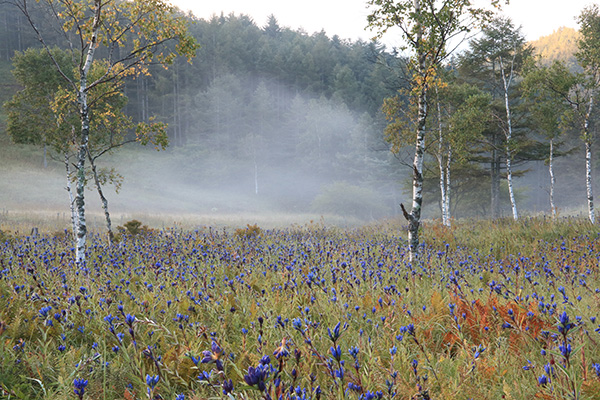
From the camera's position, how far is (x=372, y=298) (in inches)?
164

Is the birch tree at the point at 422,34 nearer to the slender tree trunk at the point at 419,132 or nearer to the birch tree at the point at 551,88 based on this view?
the slender tree trunk at the point at 419,132

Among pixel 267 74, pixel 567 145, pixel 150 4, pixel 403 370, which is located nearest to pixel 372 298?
pixel 403 370

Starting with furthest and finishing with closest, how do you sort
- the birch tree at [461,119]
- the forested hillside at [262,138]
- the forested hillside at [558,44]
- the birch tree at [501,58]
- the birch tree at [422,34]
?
the forested hillside at [558,44]
the forested hillside at [262,138]
the birch tree at [501,58]
the birch tree at [461,119]
the birch tree at [422,34]

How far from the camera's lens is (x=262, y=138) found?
66562 millimetres

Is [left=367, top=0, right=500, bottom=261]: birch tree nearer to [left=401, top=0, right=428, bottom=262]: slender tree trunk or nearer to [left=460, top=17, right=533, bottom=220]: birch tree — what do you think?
[left=401, top=0, right=428, bottom=262]: slender tree trunk

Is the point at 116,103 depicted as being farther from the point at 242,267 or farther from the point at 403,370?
the point at 403,370

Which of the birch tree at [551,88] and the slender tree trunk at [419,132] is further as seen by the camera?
the birch tree at [551,88]

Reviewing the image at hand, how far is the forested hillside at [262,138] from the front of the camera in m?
46.5

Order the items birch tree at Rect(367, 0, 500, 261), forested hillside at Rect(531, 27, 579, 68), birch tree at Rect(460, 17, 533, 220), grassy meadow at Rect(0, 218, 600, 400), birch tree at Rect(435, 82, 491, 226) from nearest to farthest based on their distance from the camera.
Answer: grassy meadow at Rect(0, 218, 600, 400), birch tree at Rect(367, 0, 500, 261), birch tree at Rect(435, 82, 491, 226), birch tree at Rect(460, 17, 533, 220), forested hillside at Rect(531, 27, 579, 68)

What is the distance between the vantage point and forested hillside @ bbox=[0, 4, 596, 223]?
46500mm

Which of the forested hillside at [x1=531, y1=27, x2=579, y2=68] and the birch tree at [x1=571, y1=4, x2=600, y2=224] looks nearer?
the birch tree at [x1=571, y1=4, x2=600, y2=224]

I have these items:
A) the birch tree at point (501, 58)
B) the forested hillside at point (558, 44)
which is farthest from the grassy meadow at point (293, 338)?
the forested hillside at point (558, 44)

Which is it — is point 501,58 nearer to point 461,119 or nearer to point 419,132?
point 461,119

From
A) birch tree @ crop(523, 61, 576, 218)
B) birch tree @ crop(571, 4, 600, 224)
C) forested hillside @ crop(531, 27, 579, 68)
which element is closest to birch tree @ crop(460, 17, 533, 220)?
birch tree @ crop(523, 61, 576, 218)
